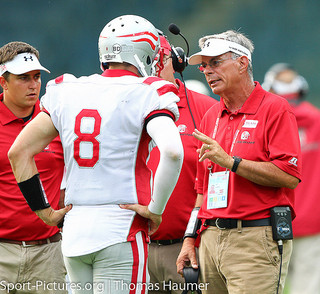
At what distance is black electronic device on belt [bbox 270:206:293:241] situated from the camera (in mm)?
3193

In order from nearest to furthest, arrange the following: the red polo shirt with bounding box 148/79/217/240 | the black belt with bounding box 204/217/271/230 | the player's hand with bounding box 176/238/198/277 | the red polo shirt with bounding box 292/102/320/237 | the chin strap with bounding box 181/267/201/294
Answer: the black belt with bounding box 204/217/271/230 → the chin strap with bounding box 181/267/201/294 → the player's hand with bounding box 176/238/198/277 → the red polo shirt with bounding box 148/79/217/240 → the red polo shirt with bounding box 292/102/320/237

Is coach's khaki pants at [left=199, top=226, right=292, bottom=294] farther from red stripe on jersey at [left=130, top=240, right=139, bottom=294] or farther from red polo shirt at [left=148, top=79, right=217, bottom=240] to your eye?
red stripe on jersey at [left=130, top=240, right=139, bottom=294]

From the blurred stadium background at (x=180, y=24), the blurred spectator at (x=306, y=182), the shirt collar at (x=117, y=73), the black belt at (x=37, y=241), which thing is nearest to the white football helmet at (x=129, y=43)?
the shirt collar at (x=117, y=73)

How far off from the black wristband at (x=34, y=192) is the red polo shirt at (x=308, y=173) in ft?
7.43

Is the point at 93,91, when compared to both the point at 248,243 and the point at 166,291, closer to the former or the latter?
the point at 248,243

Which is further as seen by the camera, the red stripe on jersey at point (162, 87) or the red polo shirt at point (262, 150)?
the red polo shirt at point (262, 150)

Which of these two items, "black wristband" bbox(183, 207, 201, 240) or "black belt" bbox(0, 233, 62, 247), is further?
"black belt" bbox(0, 233, 62, 247)

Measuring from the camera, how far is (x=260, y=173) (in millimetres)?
3182

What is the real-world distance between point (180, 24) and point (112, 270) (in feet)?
37.5

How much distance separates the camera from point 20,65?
413 cm

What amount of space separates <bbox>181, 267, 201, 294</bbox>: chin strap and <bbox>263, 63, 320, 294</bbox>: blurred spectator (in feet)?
4.48

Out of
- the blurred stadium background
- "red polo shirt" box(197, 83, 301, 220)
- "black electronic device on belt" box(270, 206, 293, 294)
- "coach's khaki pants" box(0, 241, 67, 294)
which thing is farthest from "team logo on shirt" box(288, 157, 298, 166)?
the blurred stadium background

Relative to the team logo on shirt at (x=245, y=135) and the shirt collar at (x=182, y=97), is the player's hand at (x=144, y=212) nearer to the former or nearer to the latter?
the team logo on shirt at (x=245, y=135)

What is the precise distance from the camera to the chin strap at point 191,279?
11.1 feet
